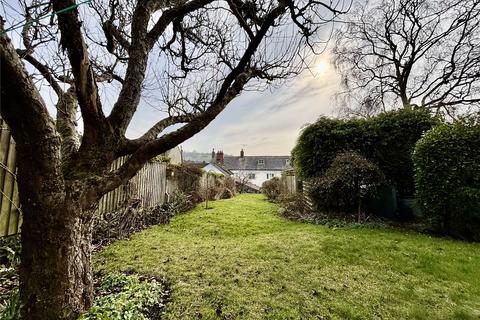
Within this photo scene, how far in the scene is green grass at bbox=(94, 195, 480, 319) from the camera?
239 centimetres

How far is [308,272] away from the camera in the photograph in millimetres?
3254

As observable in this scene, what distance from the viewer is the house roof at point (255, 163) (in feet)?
134

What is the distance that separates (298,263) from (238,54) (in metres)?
3.69

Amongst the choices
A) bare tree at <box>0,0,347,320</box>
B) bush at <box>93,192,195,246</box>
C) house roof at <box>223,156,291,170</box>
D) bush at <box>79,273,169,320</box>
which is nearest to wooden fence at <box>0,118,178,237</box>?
bush at <box>93,192,195,246</box>

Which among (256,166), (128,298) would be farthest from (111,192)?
(256,166)

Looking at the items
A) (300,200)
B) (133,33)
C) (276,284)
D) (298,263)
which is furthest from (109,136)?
(300,200)

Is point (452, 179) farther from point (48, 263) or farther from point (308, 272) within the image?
point (48, 263)

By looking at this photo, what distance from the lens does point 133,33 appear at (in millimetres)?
2521

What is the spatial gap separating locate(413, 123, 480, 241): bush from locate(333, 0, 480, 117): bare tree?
7.79m

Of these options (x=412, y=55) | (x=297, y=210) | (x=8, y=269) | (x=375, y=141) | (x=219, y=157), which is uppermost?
(x=412, y=55)

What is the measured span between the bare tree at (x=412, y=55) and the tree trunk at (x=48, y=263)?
1290cm

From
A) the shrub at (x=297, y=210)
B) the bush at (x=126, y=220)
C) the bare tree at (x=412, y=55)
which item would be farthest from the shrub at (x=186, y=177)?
the bare tree at (x=412, y=55)

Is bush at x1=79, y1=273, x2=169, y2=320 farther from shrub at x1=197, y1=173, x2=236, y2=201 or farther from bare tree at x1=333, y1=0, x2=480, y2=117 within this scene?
bare tree at x1=333, y1=0, x2=480, y2=117

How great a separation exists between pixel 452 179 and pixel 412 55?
1193 centimetres
